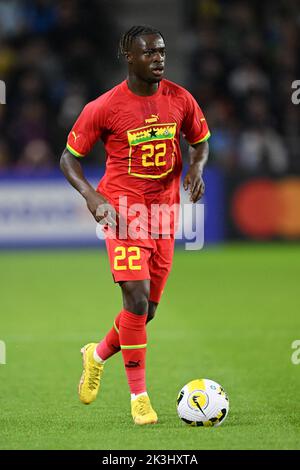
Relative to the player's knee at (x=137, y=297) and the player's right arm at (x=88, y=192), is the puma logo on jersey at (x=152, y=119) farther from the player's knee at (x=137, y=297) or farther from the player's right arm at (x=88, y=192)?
the player's knee at (x=137, y=297)

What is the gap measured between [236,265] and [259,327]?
5077 millimetres

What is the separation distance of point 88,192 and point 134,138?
0.44 metres

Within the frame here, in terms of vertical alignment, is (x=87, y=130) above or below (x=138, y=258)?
above

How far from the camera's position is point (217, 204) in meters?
16.9

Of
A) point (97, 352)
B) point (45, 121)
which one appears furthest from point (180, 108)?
point (45, 121)

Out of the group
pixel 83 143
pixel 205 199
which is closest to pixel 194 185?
pixel 83 143

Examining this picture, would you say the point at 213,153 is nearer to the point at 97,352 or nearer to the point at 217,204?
the point at 217,204

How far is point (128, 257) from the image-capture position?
6246 mm

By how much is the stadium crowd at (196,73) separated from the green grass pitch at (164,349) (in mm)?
1984

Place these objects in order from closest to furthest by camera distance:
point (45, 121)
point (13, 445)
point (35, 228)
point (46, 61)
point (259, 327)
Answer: point (13, 445) → point (259, 327) → point (35, 228) → point (45, 121) → point (46, 61)

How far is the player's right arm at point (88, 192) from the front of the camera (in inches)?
243

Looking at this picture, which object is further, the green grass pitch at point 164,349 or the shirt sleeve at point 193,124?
the shirt sleeve at point 193,124

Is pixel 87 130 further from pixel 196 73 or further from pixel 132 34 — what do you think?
pixel 196 73

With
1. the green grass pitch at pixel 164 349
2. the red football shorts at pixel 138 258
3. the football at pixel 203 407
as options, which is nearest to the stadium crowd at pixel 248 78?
the green grass pitch at pixel 164 349
